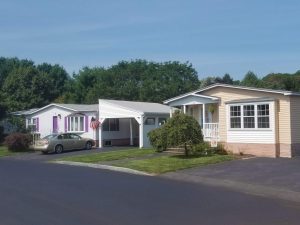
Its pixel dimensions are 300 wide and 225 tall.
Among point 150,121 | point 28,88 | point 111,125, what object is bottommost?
point 111,125

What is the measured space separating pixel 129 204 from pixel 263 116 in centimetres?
1663

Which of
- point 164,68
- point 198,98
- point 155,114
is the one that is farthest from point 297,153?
point 164,68

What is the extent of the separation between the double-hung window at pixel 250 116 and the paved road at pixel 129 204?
10468 mm

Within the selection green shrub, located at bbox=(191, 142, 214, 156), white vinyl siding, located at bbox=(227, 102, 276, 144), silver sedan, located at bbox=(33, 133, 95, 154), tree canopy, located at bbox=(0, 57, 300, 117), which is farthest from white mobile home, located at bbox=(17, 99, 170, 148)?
tree canopy, located at bbox=(0, 57, 300, 117)

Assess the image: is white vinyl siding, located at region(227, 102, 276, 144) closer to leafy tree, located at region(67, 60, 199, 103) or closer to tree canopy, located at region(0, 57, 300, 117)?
tree canopy, located at region(0, 57, 300, 117)

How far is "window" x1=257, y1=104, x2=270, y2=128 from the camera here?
93.1 feet

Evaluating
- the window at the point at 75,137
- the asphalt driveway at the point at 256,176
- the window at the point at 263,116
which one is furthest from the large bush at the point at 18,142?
the asphalt driveway at the point at 256,176

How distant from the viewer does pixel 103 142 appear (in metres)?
41.5

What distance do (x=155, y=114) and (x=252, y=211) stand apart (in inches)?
1055

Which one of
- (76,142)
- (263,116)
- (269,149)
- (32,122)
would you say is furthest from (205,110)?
(32,122)

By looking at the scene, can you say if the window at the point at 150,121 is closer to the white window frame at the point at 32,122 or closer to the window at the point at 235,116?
the window at the point at 235,116

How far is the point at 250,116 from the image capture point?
95.8 ft

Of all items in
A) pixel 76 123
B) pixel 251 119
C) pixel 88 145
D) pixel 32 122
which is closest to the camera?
pixel 251 119

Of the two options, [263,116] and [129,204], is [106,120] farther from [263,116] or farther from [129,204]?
[129,204]
